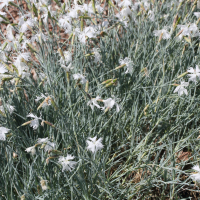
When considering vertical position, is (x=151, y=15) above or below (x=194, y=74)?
above

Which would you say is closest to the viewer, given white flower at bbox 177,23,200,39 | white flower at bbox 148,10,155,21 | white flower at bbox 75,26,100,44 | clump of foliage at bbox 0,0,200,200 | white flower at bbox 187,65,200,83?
clump of foliage at bbox 0,0,200,200

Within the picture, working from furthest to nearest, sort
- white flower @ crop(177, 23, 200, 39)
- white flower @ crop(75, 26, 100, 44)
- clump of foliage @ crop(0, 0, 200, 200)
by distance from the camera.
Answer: white flower @ crop(177, 23, 200, 39), white flower @ crop(75, 26, 100, 44), clump of foliage @ crop(0, 0, 200, 200)

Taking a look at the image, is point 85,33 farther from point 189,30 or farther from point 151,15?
point 151,15

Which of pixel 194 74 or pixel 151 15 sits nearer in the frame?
pixel 194 74

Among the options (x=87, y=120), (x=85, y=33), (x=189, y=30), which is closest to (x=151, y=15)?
(x=189, y=30)

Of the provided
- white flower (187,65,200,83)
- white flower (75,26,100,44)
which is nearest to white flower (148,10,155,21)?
white flower (75,26,100,44)

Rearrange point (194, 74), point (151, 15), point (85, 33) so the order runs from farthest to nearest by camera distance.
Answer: point (151, 15), point (85, 33), point (194, 74)

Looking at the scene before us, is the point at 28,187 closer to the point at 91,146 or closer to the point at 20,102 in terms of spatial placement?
the point at 91,146

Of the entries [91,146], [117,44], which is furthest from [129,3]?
[91,146]

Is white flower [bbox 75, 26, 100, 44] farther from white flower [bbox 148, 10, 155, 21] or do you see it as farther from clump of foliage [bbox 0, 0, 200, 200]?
white flower [bbox 148, 10, 155, 21]

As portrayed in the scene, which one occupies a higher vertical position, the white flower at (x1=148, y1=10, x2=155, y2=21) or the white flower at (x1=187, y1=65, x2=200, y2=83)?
the white flower at (x1=148, y1=10, x2=155, y2=21)

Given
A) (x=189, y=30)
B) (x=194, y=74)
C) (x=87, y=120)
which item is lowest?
(x=87, y=120)

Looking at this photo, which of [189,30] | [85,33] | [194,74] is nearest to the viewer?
[194,74]

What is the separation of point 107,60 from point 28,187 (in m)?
1.16
